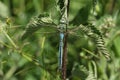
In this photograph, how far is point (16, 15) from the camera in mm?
2506

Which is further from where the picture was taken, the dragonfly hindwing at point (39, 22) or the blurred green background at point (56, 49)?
the blurred green background at point (56, 49)

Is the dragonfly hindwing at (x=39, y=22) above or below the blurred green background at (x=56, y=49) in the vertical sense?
above

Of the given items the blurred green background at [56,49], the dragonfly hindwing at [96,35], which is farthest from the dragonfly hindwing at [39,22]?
the blurred green background at [56,49]

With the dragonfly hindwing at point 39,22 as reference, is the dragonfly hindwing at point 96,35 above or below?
below

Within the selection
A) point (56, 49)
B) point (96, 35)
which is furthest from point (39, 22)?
point (56, 49)

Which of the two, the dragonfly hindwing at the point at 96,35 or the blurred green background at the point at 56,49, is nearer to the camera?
the dragonfly hindwing at the point at 96,35

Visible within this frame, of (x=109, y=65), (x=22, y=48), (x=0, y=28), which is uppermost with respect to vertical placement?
(x=0, y=28)

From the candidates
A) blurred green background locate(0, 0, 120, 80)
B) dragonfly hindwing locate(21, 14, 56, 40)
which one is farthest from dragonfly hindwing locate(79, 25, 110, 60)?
blurred green background locate(0, 0, 120, 80)

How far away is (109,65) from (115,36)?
17cm

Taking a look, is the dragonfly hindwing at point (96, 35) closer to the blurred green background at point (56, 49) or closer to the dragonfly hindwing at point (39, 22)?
the dragonfly hindwing at point (39, 22)

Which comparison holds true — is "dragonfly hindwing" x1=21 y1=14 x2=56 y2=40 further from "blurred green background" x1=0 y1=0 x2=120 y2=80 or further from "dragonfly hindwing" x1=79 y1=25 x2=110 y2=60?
"blurred green background" x1=0 y1=0 x2=120 y2=80

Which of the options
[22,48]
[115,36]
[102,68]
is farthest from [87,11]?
[22,48]

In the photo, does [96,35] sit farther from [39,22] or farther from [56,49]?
[56,49]

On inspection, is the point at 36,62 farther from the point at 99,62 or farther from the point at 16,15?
the point at 16,15
